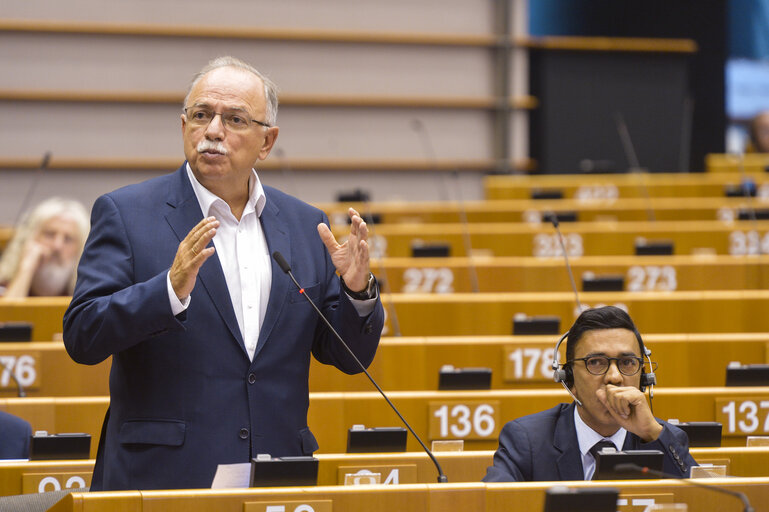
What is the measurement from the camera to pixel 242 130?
223 centimetres

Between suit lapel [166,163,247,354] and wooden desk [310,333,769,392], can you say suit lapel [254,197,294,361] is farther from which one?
wooden desk [310,333,769,392]

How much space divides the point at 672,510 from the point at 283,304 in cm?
87

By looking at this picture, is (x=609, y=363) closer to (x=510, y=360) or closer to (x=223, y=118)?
(x=223, y=118)

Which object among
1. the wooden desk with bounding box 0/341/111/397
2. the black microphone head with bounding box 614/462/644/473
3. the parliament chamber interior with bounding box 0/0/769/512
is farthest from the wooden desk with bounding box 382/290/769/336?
the black microphone head with bounding box 614/462/644/473

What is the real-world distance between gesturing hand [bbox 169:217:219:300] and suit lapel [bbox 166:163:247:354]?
0.52 ft

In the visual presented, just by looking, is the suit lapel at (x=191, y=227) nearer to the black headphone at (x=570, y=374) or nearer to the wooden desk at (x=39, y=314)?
the black headphone at (x=570, y=374)

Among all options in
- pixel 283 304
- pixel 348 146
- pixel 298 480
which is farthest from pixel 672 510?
pixel 348 146

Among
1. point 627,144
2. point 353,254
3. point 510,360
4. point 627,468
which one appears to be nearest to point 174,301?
point 353,254

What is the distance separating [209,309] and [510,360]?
2.01 meters

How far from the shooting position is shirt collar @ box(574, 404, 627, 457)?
2.71 metres

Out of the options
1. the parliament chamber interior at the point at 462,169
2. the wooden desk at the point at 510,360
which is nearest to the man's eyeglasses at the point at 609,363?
the parliament chamber interior at the point at 462,169

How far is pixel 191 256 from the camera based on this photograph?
1978 mm

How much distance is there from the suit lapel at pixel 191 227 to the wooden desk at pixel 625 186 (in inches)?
228

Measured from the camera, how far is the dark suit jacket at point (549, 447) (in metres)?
2.62
